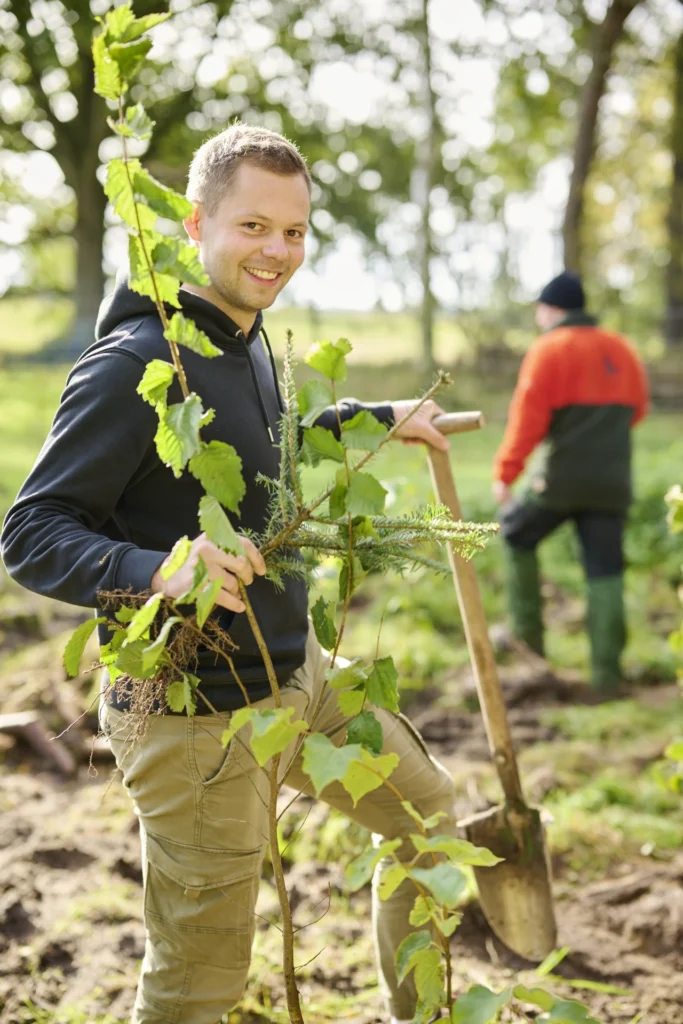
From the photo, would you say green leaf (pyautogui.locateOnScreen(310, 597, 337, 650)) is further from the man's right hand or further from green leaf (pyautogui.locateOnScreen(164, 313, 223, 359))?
green leaf (pyautogui.locateOnScreen(164, 313, 223, 359))

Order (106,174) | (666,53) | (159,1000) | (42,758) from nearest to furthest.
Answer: (106,174) → (159,1000) → (42,758) → (666,53)

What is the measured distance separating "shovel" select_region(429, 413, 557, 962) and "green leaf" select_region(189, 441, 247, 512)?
4.01 ft

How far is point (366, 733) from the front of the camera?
156 centimetres

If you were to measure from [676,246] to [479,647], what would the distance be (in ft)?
66.7

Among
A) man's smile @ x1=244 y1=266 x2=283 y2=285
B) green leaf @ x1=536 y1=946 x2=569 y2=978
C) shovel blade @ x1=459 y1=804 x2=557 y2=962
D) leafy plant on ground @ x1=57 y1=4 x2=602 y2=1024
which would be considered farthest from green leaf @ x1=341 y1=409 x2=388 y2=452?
green leaf @ x1=536 y1=946 x2=569 y2=978

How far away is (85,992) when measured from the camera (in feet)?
8.60

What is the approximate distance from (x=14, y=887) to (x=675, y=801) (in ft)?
7.94

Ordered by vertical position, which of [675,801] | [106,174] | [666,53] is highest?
[666,53]

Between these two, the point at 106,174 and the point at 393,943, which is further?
the point at 393,943

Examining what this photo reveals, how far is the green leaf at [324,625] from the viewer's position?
1675 mm

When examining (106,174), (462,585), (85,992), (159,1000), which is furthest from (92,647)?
(106,174)

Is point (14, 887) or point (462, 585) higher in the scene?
point (462, 585)

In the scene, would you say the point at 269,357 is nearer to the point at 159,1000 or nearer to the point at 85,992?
the point at 159,1000

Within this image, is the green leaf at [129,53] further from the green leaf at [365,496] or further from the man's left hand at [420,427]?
the man's left hand at [420,427]
